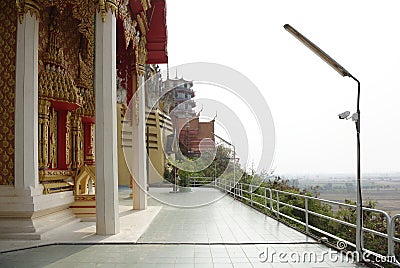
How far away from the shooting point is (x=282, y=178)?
13.2m

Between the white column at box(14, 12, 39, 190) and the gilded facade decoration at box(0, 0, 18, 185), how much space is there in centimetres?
11

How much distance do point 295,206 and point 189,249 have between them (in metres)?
3.83

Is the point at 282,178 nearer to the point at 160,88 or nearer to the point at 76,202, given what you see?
the point at 76,202

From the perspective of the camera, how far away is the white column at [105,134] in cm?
540

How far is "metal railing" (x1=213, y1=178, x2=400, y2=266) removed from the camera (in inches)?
137

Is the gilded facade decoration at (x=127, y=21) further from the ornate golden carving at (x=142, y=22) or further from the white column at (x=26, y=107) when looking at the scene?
Result: the white column at (x=26, y=107)

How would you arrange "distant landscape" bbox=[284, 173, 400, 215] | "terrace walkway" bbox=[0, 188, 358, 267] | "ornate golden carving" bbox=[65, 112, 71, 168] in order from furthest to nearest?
"ornate golden carving" bbox=[65, 112, 71, 168] < "distant landscape" bbox=[284, 173, 400, 215] < "terrace walkway" bbox=[0, 188, 358, 267]

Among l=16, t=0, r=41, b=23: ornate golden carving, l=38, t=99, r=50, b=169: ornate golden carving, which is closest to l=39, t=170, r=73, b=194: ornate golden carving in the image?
l=38, t=99, r=50, b=169: ornate golden carving

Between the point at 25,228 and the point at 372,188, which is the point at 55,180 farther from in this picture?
the point at 372,188

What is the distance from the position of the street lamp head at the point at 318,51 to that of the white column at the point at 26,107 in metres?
3.86

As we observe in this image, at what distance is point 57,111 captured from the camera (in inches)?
288

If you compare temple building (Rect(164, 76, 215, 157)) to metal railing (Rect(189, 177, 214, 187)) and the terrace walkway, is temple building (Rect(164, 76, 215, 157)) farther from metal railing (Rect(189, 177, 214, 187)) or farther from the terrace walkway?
the terrace walkway

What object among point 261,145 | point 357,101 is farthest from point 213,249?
point 261,145

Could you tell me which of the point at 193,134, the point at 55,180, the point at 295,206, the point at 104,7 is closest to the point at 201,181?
the point at 193,134
